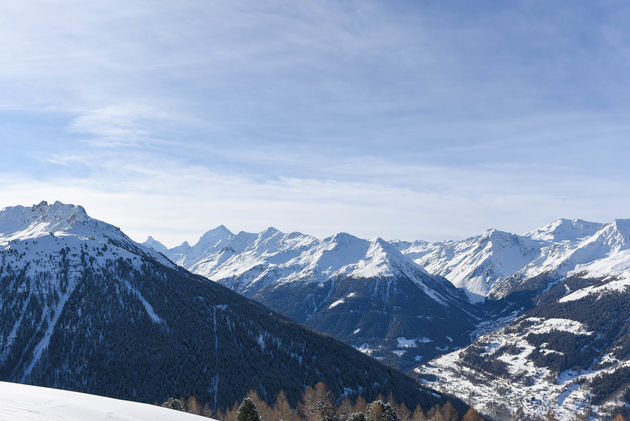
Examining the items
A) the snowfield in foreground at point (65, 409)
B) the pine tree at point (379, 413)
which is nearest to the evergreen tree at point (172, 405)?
the pine tree at point (379, 413)

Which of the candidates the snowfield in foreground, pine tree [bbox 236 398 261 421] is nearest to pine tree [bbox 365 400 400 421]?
pine tree [bbox 236 398 261 421]

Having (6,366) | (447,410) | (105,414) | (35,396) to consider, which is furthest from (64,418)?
(6,366)

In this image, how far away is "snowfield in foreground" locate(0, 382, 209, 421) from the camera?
29219 mm

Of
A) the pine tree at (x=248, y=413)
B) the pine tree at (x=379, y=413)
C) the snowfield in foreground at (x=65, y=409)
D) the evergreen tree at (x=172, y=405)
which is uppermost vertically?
the snowfield in foreground at (x=65, y=409)

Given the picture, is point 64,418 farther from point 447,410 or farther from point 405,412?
point 447,410

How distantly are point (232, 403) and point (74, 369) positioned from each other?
75.4 metres

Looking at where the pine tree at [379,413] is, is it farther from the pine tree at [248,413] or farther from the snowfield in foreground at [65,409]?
the snowfield in foreground at [65,409]

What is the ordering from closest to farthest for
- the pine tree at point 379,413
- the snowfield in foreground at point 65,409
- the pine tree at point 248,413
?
the snowfield in foreground at point 65,409 → the pine tree at point 248,413 → the pine tree at point 379,413

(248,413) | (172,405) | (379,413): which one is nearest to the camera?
(248,413)

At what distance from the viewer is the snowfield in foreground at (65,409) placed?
2922cm

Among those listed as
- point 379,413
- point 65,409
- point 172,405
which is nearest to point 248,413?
point 379,413

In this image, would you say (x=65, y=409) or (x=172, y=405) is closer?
(x=65, y=409)

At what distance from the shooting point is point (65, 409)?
3222 centimetres

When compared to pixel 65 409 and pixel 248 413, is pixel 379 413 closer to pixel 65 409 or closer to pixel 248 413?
pixel 248 413
